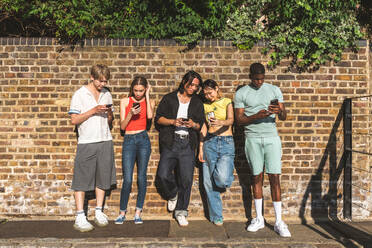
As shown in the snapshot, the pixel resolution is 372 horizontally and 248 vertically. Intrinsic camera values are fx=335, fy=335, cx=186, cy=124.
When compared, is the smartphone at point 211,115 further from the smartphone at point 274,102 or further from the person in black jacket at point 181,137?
the smartphone at point 274,102

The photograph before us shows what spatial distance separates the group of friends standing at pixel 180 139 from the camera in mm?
4707

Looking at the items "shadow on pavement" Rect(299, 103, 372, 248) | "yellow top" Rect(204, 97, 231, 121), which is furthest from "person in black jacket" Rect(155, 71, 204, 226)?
"shadow on pavement" Rect(299, 103, 372, 248)

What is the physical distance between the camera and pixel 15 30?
624 centimetres

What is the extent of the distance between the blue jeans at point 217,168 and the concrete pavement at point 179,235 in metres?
0.32

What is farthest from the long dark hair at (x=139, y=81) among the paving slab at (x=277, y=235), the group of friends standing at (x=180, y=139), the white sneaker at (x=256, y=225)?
the white sneaker at (x=256, y=225)

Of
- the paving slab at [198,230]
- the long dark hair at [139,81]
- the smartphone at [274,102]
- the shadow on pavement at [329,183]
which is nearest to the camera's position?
the smartphone at [274,102]

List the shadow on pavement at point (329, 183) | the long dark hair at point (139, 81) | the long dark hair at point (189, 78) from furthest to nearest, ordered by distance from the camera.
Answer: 1. the shadow on pavement at point (329, 183)
2. the long dark hair at point (139, 81)
3. the long dark hair at point (189, 78)

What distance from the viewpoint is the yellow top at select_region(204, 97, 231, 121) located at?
4953 millimetres

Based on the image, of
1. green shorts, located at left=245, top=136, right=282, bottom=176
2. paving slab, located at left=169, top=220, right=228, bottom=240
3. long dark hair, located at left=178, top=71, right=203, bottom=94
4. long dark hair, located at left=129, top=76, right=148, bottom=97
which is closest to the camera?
paving slab, located at left=169, top=220, right=228, bottom=240

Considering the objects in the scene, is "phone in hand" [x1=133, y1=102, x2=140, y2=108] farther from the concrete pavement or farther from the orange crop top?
the concrete pavement

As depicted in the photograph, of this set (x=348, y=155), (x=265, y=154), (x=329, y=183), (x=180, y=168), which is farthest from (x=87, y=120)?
(x=348, y=155)

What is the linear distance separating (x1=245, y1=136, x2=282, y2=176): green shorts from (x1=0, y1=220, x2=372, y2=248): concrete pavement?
0.89m

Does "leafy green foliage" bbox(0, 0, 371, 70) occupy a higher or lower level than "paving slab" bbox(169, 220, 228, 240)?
higher

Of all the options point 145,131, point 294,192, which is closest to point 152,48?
point 145,131
